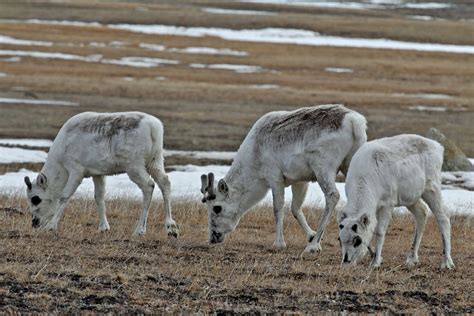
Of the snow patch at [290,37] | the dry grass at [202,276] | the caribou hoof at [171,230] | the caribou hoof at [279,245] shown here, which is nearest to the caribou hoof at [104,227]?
the dry grass at [202,276]

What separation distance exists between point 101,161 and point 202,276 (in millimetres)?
4606

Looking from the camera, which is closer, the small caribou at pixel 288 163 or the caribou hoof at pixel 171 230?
the small caribou at pixel 288 163

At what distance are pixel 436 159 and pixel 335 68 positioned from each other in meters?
43.6

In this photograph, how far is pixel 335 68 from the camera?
5700cm

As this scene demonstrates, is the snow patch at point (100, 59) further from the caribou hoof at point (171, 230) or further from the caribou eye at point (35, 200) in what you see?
the caribou hoof at point (171, 230)

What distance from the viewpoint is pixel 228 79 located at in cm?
5025

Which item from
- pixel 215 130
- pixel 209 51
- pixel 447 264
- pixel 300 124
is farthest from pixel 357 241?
pixel 209 51

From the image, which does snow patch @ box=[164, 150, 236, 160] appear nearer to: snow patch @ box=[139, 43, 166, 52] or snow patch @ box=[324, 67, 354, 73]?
snow patch @ box=[324, 67, 354, 73]

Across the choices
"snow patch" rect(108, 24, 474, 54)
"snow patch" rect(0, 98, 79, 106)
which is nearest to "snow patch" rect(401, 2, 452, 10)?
"snow patch" rect(108, 24, 474, 54)

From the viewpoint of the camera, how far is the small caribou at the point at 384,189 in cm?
1302

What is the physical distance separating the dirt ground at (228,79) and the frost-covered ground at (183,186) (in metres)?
4.19

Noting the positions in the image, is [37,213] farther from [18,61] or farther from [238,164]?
[18,61]

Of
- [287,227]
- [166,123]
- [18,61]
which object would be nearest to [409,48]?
[18,61]

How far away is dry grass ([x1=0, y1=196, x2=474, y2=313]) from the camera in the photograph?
10.3 m
